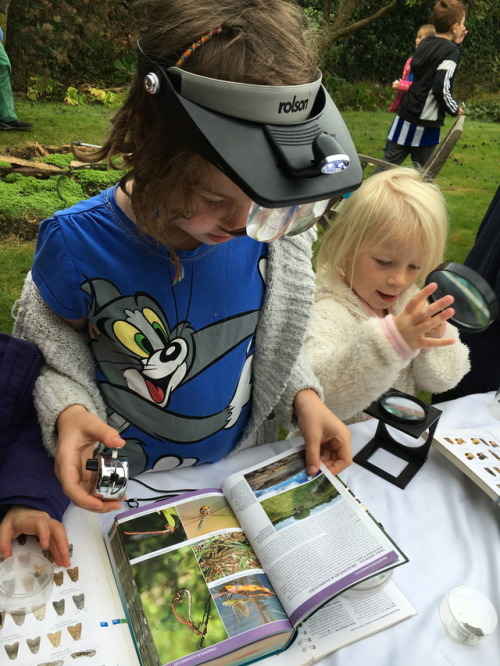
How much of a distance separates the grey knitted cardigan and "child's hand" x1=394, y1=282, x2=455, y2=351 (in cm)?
23

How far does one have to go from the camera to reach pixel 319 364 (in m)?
1.39

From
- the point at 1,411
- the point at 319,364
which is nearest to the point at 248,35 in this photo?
the point at 1,411

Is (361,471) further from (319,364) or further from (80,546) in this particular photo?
(80,546)

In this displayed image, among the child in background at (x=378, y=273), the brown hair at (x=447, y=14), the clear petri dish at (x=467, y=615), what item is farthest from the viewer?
the brown hair at (x=447, y=14)

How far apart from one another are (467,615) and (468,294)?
0.63 metres

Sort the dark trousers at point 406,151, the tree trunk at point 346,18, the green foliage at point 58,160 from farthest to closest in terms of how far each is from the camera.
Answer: the tree trunk at point 346,18, the dark trousers at point 406,151, the green foliage at point 58,160

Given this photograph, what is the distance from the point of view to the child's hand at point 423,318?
1155 mm

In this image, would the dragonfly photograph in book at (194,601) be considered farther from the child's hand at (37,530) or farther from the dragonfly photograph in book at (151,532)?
the child's hand at (37,530)

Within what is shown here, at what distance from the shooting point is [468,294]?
3.86ft

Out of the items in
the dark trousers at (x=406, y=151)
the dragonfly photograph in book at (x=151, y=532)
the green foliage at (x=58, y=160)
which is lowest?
the green foliage at (x=58, y=160)

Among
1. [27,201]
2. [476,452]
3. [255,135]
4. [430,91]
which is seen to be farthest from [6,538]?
[430,91]

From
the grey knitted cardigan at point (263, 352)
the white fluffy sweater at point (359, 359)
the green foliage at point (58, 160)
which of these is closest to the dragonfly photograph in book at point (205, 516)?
the grey knitted cardigan at point (263, 352)

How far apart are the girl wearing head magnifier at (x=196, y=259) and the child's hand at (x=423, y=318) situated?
0.23m

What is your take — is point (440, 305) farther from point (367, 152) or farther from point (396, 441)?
point (367, 152)
